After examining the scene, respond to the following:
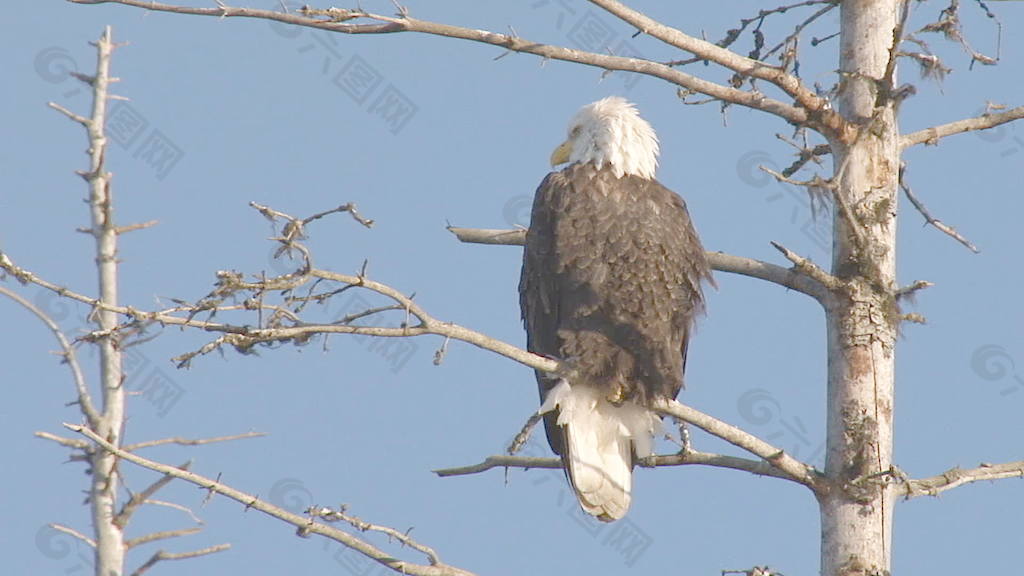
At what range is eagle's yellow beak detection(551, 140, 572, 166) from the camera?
6043mm

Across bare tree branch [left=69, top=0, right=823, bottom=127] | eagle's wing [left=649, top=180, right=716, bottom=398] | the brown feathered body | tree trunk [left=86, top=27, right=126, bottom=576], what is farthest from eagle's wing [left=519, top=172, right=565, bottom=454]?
tree trunk [left=86, top=27, right=126, bottom=576]

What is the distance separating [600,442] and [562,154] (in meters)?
1.32

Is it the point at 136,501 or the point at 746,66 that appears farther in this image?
the point at 136,501

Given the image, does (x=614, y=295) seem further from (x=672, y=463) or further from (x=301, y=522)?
(x=301, y=522)

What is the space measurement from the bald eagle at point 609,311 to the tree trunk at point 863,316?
80 centimetres

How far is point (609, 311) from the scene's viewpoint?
5.32m

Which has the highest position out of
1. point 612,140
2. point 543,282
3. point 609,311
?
point 612,140

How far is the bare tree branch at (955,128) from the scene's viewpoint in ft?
16.0

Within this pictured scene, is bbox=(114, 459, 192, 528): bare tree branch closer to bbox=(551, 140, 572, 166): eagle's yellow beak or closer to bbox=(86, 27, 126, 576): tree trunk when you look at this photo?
bbox=(86, 27, 126, 576): tree trunk

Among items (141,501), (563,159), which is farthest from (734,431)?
(141,501)

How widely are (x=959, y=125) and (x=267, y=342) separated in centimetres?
255

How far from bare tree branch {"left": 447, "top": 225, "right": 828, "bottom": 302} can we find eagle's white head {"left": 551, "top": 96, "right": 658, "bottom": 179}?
0.49 meters

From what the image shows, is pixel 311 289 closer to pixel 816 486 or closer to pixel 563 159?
pixel 816 486

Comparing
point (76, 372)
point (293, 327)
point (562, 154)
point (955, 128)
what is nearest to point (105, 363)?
point (76, 372)
